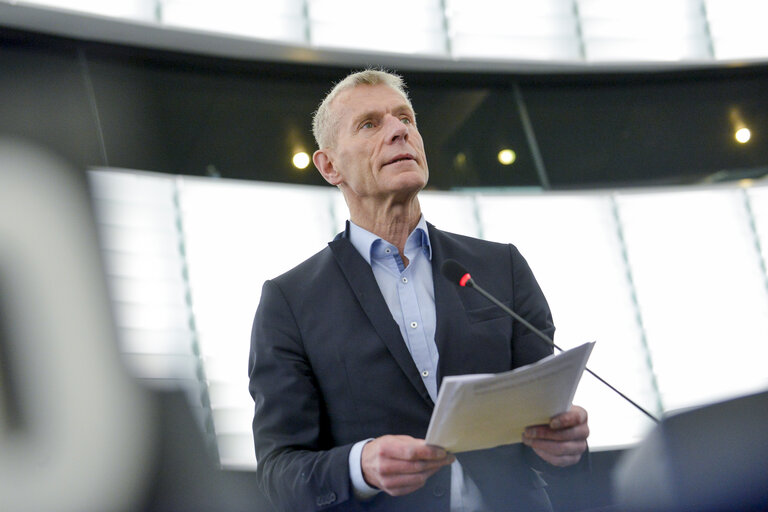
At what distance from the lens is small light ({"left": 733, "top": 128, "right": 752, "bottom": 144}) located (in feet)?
17.8

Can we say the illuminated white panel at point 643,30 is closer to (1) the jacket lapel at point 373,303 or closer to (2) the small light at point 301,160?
(2) the small light at point 301,160

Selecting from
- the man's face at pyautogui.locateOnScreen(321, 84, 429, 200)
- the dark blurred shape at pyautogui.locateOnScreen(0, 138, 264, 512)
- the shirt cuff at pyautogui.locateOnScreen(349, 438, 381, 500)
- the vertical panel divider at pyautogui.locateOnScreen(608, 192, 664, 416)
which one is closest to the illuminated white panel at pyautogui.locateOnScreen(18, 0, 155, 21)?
the dark blurred shape at pyautogui.locateOnScreen(0, 138, 264, 512)

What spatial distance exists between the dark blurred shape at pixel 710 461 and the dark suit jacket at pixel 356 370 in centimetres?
79

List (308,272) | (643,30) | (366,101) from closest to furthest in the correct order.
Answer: (308,272), (366,101), (643,30)

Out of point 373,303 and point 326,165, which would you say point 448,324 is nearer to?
point 373,303

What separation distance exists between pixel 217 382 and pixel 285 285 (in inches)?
93.0

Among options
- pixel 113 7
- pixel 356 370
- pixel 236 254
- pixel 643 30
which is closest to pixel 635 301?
pixel 643 30

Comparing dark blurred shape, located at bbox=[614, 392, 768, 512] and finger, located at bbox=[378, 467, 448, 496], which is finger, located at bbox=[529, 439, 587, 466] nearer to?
finger, located at bbox=[378, 467, 448, 496]

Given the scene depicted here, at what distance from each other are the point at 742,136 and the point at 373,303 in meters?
4.50

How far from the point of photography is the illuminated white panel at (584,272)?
487 centimetres

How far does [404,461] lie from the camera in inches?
54.9

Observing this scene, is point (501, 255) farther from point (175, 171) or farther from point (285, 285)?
point (175, 171)

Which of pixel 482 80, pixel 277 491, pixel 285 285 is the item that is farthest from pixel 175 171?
pixel 277 491

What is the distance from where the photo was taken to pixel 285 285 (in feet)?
6.29
